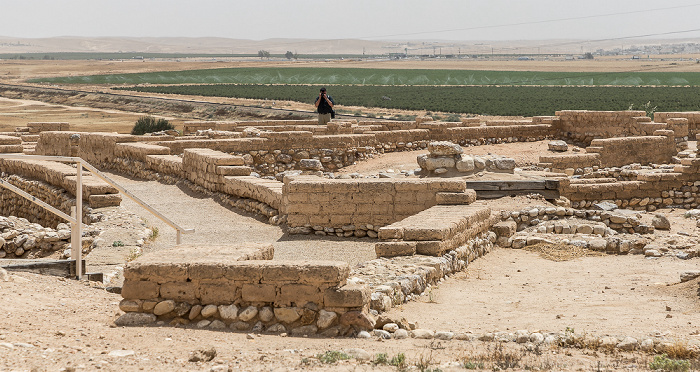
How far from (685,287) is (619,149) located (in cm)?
1335

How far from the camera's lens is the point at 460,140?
24.4 meters

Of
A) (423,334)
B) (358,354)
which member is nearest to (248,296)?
(358,354)

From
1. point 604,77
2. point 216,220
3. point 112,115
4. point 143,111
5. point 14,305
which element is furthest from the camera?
point 604,77

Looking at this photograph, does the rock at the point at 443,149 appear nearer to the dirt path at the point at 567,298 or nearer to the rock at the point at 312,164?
the dirt path at the point at 567,298

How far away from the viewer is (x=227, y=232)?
12.7 m

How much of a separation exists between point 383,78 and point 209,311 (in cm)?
9408

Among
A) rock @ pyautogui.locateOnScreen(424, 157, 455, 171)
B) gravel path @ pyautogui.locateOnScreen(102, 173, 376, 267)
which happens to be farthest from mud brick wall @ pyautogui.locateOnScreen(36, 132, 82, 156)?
rock @ pyautogui.locateOnScreen(424, 157, 455, 171)

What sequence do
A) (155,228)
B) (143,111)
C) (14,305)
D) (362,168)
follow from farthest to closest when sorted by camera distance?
(143,111) → (362,168) → (155,228) → (14,305)

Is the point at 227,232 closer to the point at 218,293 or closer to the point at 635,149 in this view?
the point at 218,293

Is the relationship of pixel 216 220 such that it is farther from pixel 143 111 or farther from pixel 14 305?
pixel 143 111

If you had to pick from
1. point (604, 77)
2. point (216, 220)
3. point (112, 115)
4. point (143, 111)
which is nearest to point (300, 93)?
point (143, 111)

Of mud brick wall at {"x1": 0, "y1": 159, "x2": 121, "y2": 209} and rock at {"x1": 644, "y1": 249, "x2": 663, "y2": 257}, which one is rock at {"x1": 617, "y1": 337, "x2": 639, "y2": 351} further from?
mud brick wall at {"x1": 0, "y1": 159, "x2": 121, "y2": 209}

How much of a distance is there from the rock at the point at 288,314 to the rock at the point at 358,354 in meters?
0.90

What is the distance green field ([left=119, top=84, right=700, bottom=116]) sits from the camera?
54188 mm
